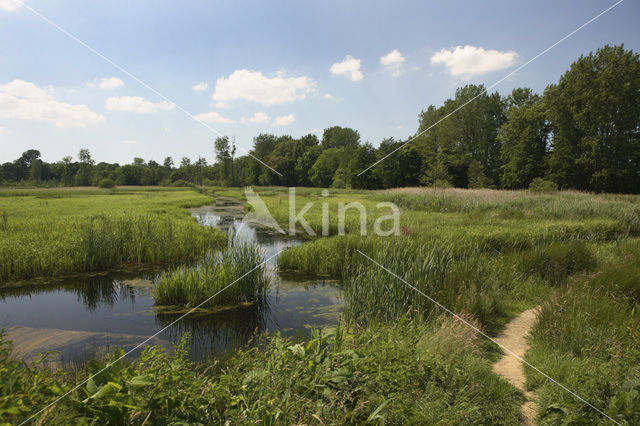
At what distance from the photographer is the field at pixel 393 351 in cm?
262

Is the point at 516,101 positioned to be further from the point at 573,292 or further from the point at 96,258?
the point at 96,258

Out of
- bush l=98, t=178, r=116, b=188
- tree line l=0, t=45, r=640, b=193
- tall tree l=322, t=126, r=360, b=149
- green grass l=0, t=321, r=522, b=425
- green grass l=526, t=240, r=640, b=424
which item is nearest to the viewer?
green grass l=0, t=321, r=522, b=425

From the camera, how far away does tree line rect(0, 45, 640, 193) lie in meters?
34.2

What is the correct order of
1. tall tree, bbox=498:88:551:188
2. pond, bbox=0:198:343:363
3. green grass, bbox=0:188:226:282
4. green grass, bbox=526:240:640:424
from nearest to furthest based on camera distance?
green grass, bbox=526:240:640:424
pond, bbox=0:198:343:363
green grass, bbox=0:188:226:282
tall tree, bbox=498:88:551:188

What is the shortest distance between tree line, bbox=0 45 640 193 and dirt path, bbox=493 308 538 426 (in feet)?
62.9

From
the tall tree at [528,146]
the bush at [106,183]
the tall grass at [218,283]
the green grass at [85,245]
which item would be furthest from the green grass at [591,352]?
the bush at [106,183]

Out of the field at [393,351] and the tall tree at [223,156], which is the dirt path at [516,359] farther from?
the tall tree at [223,156]

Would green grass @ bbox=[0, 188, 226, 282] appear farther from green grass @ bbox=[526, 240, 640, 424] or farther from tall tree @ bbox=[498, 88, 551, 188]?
tall tree @ bbox=[498, 88, 551, 188]

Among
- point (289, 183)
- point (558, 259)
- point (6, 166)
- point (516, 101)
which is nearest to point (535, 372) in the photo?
point (558, 259)

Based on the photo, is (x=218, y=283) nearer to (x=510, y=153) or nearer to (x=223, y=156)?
(x=510, y=153)

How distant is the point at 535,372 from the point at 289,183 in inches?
1980

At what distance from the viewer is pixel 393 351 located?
13.2 ft

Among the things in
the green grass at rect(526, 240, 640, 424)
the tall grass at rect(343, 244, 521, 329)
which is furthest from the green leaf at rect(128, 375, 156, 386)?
the tall grass at rect(343, 244, 521, 329)

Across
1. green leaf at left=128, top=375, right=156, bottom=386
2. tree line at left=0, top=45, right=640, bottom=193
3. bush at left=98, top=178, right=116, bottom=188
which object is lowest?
green leaf at left=128, top=375, right=156, bottom=386
